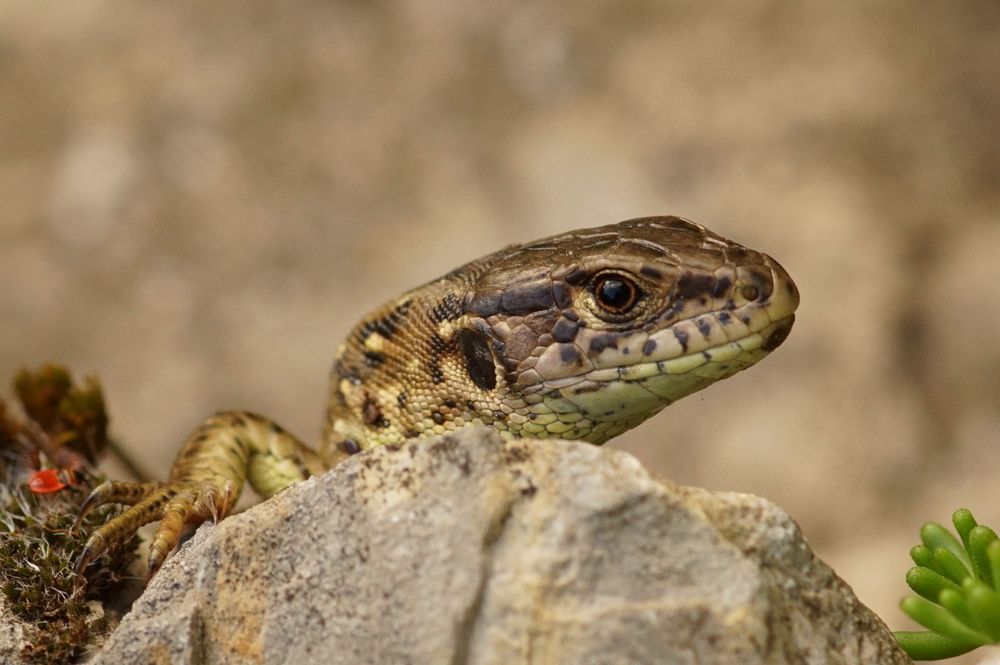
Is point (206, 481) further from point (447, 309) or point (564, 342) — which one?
point (564, 342)

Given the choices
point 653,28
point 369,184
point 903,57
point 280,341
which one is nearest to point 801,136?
point 903,57

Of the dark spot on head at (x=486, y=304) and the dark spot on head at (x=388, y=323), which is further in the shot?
the dark spot on head at (x=388, y=323)

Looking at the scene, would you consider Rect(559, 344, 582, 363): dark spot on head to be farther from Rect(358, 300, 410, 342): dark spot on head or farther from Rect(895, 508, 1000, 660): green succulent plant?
Rect(895, 508, 1000, 660): green succulent plant

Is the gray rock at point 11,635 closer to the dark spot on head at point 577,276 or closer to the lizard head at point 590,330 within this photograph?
the lizard head at point 590,330

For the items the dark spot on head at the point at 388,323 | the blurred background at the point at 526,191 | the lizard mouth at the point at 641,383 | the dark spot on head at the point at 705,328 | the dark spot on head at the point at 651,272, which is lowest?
the lizard mouth at the point at 641,383

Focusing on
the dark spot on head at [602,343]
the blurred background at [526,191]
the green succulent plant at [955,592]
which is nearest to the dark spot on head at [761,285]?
the dark spot on head at [602,343]

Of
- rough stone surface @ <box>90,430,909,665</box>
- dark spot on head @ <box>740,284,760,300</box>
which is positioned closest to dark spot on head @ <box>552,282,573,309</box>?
dark spot on head @ <box>740,284,760,300</box>

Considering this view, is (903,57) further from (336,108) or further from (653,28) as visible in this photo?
(336,108)

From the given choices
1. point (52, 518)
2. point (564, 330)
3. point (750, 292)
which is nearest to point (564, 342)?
point (564, 330)
